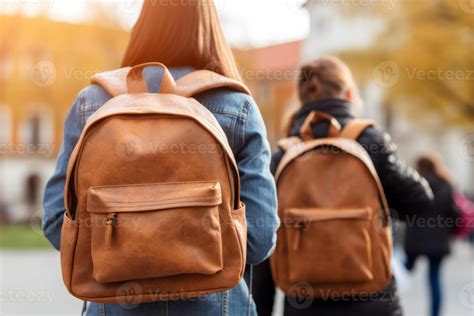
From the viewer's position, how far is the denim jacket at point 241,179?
2488mm

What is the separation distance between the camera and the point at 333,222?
3428 millimetres

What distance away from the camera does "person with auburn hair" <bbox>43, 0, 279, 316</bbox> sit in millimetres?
2496

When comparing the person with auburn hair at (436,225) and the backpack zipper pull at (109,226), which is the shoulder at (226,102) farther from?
the person with auburn hair at (436,225)

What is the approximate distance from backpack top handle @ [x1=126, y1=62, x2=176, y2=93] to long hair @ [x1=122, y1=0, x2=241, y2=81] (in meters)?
0.16

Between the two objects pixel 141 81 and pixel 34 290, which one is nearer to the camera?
pixel 141 81

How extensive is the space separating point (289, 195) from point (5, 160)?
55071 mm

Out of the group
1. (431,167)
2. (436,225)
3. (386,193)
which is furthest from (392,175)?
(431,167)

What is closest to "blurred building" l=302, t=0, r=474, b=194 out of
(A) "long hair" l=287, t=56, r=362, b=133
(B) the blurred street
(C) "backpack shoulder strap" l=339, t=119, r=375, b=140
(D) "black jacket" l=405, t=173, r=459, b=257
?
(B) the blurred street

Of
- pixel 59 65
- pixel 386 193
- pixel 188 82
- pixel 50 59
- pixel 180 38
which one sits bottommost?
pixel 386 193

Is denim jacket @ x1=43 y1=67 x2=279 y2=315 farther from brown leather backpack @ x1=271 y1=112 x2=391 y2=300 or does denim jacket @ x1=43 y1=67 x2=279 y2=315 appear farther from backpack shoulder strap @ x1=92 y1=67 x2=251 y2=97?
brown leather backpack @ x1=271 y1=112 x2=391 y2=300

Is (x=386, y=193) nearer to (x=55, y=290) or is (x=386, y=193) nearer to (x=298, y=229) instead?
(x=298, y=229)

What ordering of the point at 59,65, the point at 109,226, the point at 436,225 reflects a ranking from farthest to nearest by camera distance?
the point at 59,65 < the point at 436,225 < the point at 109,226

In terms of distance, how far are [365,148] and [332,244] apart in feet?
1.53

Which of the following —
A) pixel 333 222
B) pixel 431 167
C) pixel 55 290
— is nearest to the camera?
pixel 333 222
